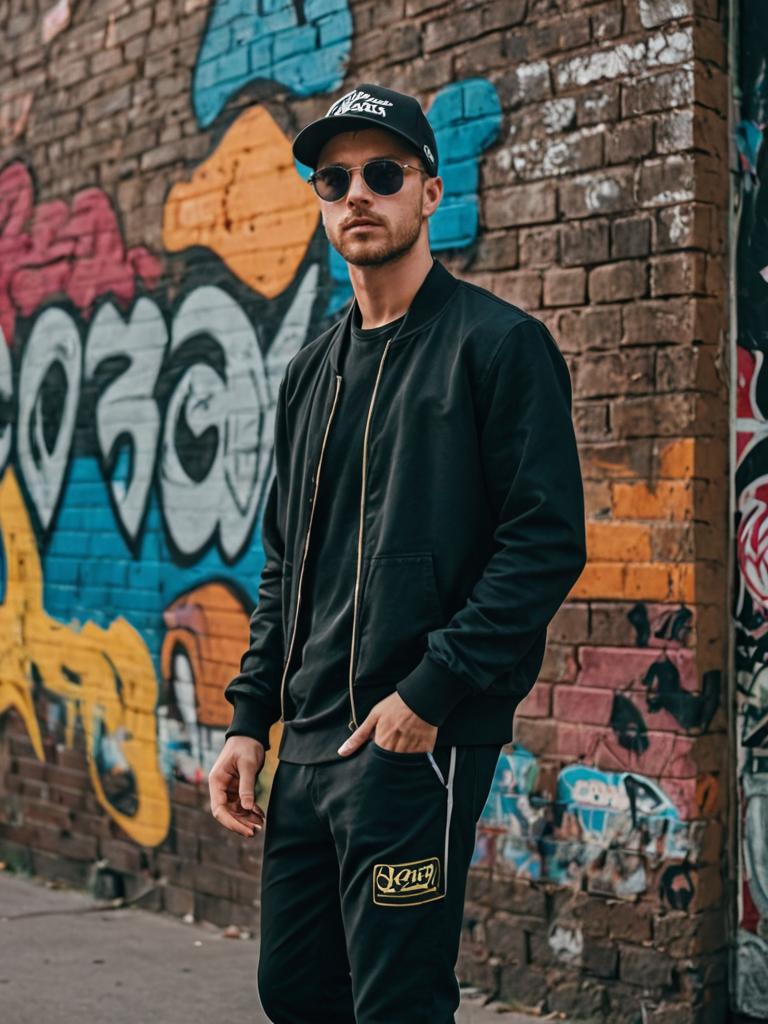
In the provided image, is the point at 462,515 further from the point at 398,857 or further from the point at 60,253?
the point at 60,253

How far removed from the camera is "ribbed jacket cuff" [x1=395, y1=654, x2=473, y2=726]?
98.8 inches

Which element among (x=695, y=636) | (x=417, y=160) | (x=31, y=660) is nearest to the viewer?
(x=417, y=160)

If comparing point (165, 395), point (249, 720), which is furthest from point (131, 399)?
point (249, 720)

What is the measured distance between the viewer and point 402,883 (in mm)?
2537

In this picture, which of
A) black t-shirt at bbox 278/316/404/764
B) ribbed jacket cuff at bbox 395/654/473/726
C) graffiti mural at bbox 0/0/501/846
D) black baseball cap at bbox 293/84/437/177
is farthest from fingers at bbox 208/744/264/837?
graffiti mural at bbox 0/0/501/846

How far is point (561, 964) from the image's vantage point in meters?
4.38

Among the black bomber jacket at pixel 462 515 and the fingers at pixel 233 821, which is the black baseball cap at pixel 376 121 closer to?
the black bomber jacket at pixel 462 515

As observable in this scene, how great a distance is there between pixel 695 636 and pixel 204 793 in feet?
8.12

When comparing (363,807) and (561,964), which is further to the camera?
(561,964)

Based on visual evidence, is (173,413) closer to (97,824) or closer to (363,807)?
(97,824)

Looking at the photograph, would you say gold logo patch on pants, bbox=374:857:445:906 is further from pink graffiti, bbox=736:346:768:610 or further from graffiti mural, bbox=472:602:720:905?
pink graffiti, bbox=736:346:768:610

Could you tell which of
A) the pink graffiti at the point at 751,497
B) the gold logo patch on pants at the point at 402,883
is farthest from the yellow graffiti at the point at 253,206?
the gold logo patch on pants at the point at 402,883

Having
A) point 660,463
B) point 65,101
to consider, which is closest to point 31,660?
point 65,101

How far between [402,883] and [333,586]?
0.56m
